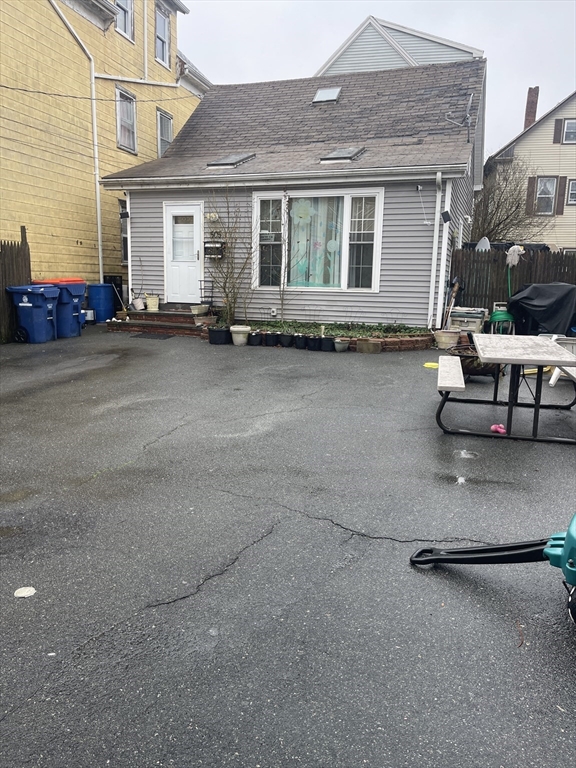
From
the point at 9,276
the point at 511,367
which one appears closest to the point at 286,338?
the point at 9,276

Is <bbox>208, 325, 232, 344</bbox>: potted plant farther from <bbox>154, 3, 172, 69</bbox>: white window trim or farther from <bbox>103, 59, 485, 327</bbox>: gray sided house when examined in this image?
<bbox>154, 3, 172, 69</bbox>: white window trim

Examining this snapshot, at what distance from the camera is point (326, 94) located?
573 inches

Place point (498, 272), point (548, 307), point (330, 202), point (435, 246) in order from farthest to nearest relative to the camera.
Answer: point (498, 272) → point (330, 202) → point (435, 246) → point (548, 307)

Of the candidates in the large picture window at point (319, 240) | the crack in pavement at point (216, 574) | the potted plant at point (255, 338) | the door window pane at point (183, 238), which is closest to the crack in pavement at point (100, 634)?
the crack in pavement at point (216, 574)

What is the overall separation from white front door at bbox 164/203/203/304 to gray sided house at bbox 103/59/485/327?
0.02m

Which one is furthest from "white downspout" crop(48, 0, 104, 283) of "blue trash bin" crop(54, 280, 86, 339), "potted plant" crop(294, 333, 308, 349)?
"potted plant" crop(294, 333, 308, 349)

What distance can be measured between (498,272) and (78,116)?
1039 centimetres

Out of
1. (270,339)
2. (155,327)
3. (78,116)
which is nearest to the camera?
(270,339)

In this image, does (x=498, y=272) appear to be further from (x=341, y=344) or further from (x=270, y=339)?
(x=270, y=339)

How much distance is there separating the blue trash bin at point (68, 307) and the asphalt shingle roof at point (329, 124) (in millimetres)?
2941

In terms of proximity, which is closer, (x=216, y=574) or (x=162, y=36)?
(x=216, y=574)

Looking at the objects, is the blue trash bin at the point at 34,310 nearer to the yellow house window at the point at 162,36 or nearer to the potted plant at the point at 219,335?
the potted plant at the point at 219,335

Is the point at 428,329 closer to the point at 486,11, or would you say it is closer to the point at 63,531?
the point at 63,531

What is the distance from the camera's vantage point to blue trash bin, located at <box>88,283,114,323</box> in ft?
44.1
